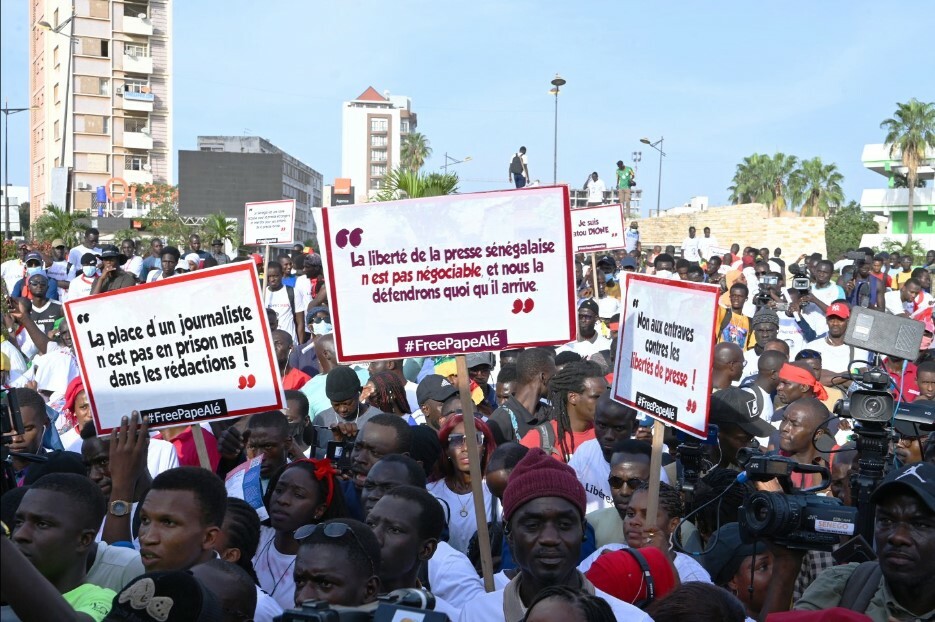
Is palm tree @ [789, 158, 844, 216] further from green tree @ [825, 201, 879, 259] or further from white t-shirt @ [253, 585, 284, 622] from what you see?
white t-shirt @ [253, 585, 284, 622]

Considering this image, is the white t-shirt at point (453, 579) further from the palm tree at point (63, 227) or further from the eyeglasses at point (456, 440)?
the palm tree at point (63, 227)

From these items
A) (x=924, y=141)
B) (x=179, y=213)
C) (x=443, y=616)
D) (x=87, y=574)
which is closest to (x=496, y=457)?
(x=87, y=574)

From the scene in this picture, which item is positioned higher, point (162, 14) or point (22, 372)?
point (162, 14)

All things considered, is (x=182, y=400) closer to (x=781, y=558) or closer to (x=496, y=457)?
(x=496, y=457)

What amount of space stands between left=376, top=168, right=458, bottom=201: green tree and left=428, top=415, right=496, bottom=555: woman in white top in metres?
16.3

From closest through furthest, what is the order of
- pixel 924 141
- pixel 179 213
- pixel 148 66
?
pixel 179 213, pixel 924 141, pixel 148 66

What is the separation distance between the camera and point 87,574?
3.91m

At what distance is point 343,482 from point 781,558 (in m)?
2.68

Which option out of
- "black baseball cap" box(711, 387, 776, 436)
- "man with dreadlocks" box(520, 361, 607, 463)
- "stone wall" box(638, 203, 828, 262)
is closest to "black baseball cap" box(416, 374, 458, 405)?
"man with dreadlocks" box(520, 361, 607, 463)

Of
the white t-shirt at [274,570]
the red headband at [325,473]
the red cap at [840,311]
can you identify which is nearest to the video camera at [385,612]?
the white t-shirt at [274,570]

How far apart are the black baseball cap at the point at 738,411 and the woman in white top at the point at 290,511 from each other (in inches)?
95.4

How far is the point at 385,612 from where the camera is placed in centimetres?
242

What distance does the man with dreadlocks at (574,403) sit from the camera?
6609mm

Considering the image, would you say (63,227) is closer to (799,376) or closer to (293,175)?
(799,376)
